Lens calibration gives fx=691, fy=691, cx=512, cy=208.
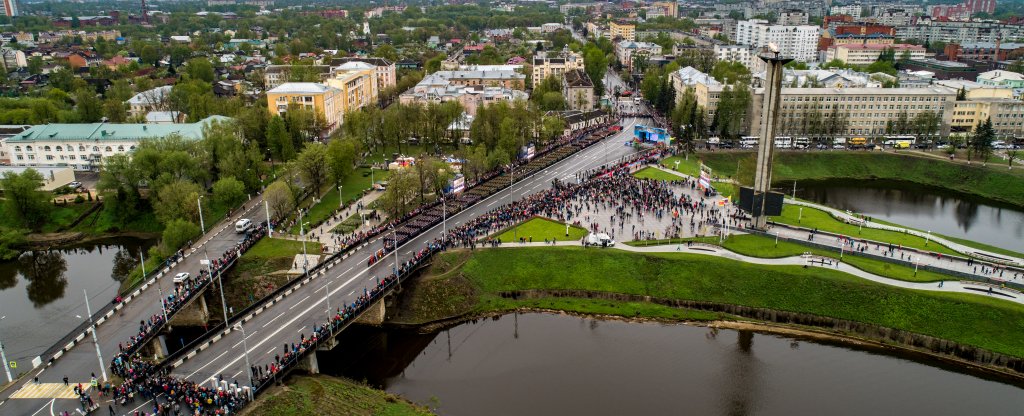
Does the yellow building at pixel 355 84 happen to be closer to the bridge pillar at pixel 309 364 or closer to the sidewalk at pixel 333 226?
the sidewalk at pixel 333 226

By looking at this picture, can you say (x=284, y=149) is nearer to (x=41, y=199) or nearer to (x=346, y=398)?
(x=41, y=199)

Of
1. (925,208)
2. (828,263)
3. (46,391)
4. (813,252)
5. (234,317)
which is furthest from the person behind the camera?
(925,208)

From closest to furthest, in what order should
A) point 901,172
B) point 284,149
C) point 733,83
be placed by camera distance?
point 284,149 < point 901,172 < point 733,83

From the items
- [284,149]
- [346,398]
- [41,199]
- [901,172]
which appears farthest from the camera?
[901,172]

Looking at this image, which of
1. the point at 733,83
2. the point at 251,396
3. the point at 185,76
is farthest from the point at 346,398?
the point at 185,76

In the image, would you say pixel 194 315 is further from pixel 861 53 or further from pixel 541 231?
pixel 861 53

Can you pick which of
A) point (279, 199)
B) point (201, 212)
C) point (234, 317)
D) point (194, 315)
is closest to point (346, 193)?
point (279, 199)

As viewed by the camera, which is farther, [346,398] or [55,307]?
[55,307]
